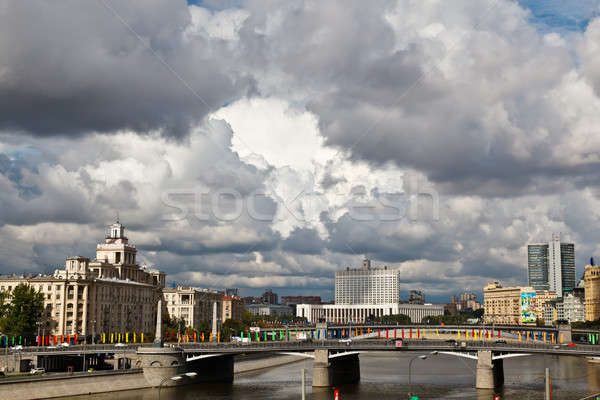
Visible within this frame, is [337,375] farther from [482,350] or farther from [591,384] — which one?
[591,384]

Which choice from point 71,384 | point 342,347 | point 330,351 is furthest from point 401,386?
point 71,384

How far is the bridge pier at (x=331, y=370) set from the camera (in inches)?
5138

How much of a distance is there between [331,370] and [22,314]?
66.8 meters

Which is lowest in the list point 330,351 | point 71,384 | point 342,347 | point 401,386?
point 401,386

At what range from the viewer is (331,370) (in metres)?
133

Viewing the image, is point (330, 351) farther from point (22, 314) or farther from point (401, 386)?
point (22, 314)

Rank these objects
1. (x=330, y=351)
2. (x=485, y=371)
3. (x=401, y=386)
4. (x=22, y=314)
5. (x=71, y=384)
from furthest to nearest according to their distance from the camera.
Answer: (x=22, y=314) → (x=330, y=351) → (x=401, y=386) → (x=485, y=371) → (x=71, y=384)

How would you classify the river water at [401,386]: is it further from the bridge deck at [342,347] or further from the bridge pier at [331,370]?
the bridge deck at [342,347]

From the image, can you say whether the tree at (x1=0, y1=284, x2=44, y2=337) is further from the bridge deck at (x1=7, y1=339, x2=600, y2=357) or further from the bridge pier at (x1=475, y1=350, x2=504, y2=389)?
the bridge pier at (x1=475, y1=350, x2=504, y2=389)

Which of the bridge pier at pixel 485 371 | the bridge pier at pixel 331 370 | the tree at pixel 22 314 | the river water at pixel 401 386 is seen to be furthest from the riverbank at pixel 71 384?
the bridge pier at pixel 485 371

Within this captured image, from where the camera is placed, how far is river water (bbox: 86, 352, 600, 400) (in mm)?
115750

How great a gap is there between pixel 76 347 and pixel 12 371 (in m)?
12.0

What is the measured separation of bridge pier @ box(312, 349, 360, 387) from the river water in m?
2.56

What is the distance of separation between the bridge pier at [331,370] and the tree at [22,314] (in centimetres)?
6317
